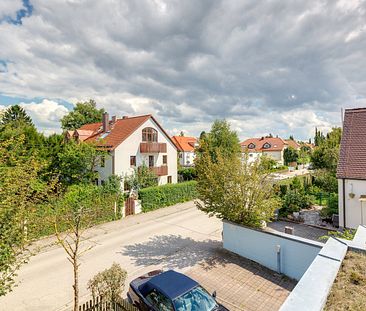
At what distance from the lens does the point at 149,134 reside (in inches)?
1081

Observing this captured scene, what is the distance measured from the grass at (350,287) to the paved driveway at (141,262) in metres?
4.04

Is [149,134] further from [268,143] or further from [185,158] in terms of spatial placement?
[268,143]

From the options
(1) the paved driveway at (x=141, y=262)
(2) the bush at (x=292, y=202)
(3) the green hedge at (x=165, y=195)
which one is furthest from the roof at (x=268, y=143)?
(1) the paved driveway at (x=141, y=262)

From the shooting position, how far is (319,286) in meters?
4.00

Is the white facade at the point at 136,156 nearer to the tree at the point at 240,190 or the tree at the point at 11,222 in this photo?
the tree at the point at 240,190

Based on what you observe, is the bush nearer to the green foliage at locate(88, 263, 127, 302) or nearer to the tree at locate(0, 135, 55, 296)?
the green foliage at locate(88, 263, 127, 302)

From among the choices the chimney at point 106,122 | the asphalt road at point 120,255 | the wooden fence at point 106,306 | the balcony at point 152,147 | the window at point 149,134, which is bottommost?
the asphalt road at point 120,255

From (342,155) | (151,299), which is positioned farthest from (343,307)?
(342,155)

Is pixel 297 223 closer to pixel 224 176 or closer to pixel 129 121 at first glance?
pixel 224 176

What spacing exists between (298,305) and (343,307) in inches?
37.4

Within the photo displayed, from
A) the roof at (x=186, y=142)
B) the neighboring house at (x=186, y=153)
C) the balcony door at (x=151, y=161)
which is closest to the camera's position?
the balcony door at (x=151, y=161)

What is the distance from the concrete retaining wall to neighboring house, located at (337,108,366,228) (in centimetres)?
659

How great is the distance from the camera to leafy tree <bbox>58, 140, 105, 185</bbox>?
786 inches

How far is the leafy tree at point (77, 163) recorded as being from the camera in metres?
20.0
